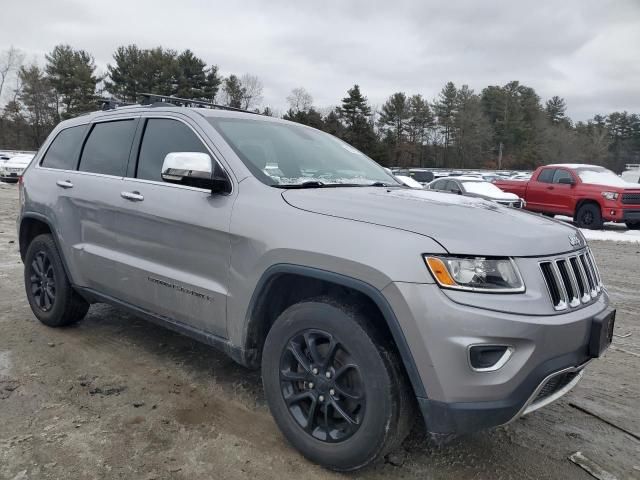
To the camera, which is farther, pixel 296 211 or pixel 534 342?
pixel 296 211

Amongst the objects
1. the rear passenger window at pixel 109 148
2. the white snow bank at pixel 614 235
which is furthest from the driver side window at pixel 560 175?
the rear passenger window at pixel 109 148

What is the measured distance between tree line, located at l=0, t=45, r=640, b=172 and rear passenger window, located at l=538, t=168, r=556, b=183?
1524 inches

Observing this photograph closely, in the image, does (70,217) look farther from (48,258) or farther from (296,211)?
(296,211)

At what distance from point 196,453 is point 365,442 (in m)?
0.93

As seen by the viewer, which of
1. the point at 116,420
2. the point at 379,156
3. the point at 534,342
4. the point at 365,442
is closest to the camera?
the point at 534,342

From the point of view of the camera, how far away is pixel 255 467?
250cm

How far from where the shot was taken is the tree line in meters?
54.7

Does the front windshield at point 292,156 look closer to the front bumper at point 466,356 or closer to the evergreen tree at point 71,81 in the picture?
the front bumper at point 466,356

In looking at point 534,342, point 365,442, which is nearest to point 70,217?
point 365,442

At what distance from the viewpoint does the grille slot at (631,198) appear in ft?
42.2

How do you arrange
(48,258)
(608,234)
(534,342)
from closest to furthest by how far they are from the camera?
(534,342), (48,258), (608,234)

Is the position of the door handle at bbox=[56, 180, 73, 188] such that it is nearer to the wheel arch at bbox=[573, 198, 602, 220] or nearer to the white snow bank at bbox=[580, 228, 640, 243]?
the white snow bank at bbox=[580, 228, 640, 243]

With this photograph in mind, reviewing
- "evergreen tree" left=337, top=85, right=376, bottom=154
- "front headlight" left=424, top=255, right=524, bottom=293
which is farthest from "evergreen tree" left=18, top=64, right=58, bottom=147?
"front headlight" left=424, top=255, right=524, bottom=293

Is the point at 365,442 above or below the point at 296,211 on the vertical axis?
below
